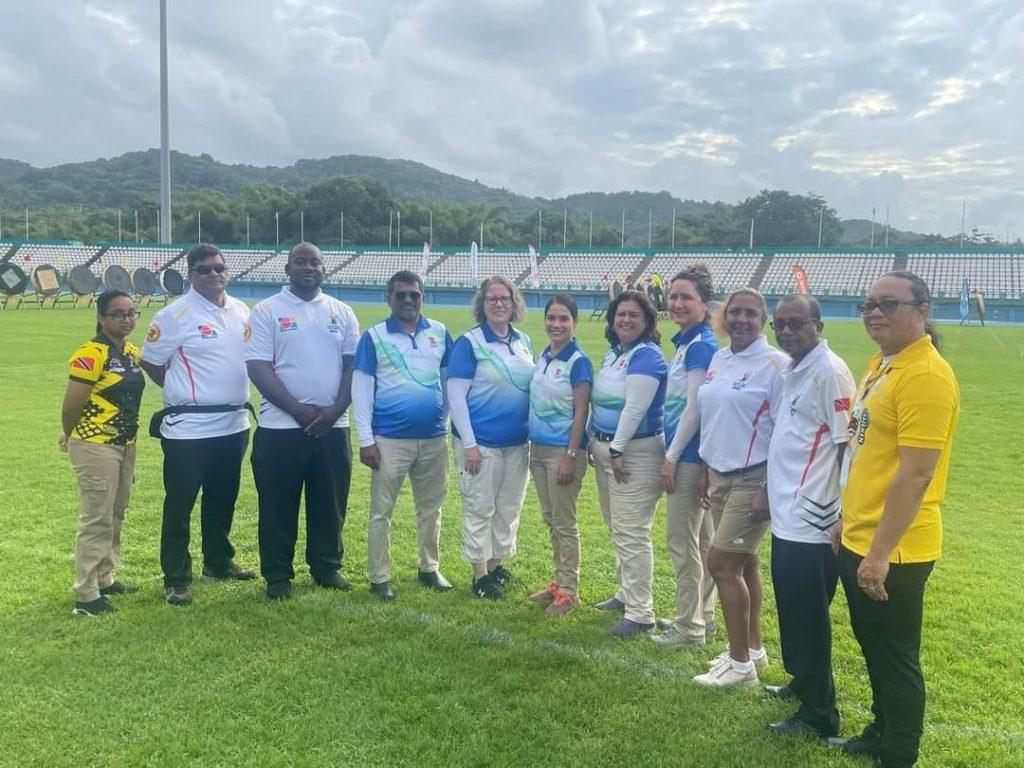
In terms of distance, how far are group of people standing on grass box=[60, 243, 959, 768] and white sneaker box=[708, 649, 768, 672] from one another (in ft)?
0.04

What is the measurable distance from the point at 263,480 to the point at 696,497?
255cm

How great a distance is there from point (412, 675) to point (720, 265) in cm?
5172

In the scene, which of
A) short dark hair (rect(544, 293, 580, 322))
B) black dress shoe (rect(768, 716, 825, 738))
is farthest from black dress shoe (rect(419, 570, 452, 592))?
black dress shoe (rect(768, 716, 825, 738))

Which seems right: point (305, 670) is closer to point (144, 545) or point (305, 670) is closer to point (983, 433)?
point (144, 545)

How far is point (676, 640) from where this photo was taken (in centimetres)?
427

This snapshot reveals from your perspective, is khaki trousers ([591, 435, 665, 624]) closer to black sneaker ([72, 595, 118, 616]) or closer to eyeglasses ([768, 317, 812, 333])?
eyeglasses ([768, 317, 812, 333])

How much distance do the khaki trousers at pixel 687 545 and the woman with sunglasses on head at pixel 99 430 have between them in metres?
3.15

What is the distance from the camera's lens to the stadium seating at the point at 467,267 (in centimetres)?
5691

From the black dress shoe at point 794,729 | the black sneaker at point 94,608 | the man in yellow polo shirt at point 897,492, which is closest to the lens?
the man in yellow polo shirt at point 897,492

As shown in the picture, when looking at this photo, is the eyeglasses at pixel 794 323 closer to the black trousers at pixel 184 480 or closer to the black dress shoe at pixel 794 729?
the black dress shoe at pixel 794 729

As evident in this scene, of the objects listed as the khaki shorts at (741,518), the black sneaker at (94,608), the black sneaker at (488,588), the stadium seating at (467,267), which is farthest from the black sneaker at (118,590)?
the stadium seating at (467,267)

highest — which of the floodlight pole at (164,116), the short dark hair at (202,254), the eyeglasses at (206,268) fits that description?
the floodlight pole at (164,116)

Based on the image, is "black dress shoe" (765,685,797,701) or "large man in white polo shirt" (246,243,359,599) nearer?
"black dress shoe" (765,685,797,701)

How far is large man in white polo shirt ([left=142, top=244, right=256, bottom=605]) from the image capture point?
4.69 meters
